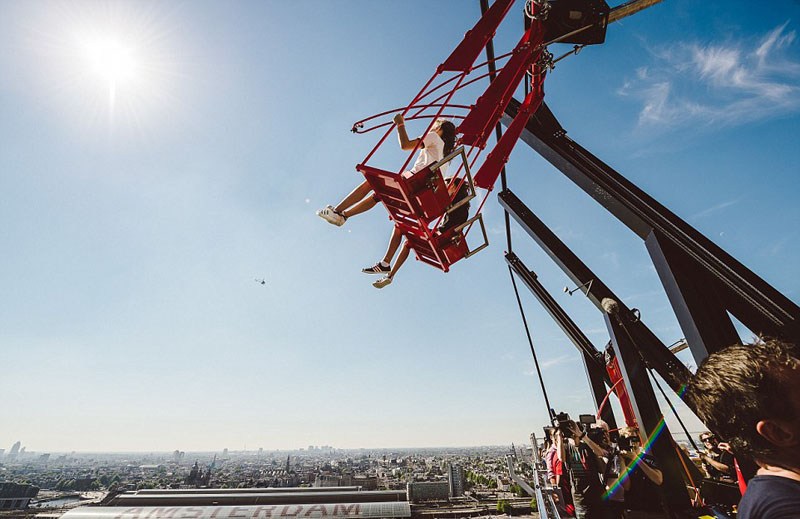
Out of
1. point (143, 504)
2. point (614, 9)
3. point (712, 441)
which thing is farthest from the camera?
point (143, 504)

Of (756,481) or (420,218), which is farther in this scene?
(420,218)

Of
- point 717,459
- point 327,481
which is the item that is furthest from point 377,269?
point 327,481

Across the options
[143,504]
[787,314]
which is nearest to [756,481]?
[787,314]

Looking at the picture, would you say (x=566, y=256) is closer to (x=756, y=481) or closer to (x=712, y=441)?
(x=712, y=441)

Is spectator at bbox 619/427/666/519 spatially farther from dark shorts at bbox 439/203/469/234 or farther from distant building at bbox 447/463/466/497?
distant building at bbox 447/463/466/497

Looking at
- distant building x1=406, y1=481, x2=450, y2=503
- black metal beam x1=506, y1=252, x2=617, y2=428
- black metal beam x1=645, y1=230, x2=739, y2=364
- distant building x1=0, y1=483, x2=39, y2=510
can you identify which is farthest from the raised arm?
distant building x1=0, y1=483, x2=39, y2=510

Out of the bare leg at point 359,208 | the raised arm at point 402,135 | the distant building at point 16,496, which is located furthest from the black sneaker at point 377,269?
the distant building at point 16,496
